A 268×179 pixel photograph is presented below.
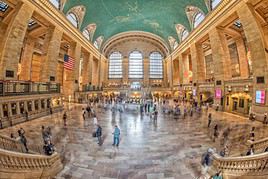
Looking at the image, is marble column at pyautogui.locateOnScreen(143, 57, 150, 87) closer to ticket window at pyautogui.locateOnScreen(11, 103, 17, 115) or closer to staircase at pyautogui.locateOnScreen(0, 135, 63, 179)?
ticket window at pyautogui.locateOnScreen(11, 103, 17, 115)

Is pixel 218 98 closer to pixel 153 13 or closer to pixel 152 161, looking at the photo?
pixel 152 161

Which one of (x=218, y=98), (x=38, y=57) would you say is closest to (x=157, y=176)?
(x=218, y=98)

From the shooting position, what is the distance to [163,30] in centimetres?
3453

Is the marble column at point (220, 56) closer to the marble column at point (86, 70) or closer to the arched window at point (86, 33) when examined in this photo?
the arched window at point (86, 33)

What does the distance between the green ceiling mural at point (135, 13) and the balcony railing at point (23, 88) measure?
34.4ft

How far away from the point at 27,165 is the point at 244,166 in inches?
264

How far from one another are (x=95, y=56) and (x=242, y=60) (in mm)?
27217

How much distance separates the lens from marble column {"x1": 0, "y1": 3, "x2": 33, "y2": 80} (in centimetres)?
1244

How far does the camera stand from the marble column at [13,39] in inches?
490

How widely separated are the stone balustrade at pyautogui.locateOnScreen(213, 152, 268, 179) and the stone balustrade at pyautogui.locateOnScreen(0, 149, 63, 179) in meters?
5.62

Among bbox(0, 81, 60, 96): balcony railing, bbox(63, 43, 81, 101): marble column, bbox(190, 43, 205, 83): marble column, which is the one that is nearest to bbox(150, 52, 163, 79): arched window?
bbox(190, 43, 205, 83): marble column

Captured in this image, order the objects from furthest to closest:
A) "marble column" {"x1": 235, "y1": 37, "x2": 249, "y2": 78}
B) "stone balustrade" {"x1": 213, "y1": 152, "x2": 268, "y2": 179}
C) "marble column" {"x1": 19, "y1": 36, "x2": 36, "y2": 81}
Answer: "marble column" {"x1": 19, "y1": 36, "x2": 36, "y2": 81} → "marble column" {"x1": 235, "y1": 37, "x2": 249, "y2": 78} → "stone balustrade" {"x1": 213, "y1": 152, "x2": 268, "y2": 179}

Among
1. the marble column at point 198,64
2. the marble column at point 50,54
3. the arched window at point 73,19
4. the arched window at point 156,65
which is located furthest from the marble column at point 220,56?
the arched window at point 156,65

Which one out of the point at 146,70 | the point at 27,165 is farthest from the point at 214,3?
the point at 146,70
